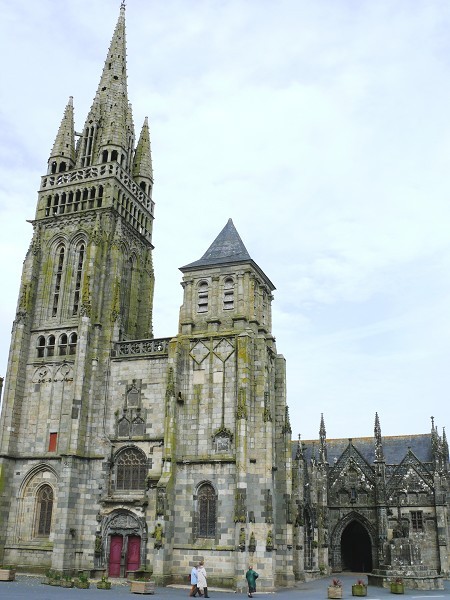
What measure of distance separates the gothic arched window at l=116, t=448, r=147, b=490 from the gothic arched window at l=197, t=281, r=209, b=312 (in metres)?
8.86

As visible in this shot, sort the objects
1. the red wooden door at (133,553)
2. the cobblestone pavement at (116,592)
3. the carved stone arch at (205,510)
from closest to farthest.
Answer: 1. the cobblestone pavement at (116,592)
2. the carved stone arch at (205,510)
3. the red wooden door at (133,553)

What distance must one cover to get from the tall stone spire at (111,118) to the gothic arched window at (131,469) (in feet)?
67.0

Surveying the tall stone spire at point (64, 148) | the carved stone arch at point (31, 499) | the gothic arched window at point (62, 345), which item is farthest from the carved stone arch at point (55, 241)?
the carved stone arch at point (31, 499)

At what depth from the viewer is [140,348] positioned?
119 feet

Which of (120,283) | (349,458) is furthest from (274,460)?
(349,458)

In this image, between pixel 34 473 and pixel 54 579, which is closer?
pixel 54 579

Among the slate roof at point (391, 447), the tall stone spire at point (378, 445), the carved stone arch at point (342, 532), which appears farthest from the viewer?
the slate roof at point (391, 447)

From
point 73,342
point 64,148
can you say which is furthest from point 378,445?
point 64,148

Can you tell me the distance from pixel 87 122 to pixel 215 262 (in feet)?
55.6

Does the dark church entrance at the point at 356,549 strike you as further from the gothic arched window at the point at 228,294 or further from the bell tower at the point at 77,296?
the gothic arched window at the point at 228,294

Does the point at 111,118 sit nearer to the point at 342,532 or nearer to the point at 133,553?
the point at 133,553

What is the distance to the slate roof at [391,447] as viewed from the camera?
51.8 meters

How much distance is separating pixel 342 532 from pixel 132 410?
996 inches

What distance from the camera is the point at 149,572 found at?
101 ft
